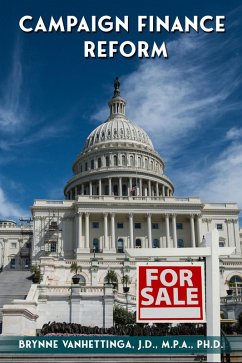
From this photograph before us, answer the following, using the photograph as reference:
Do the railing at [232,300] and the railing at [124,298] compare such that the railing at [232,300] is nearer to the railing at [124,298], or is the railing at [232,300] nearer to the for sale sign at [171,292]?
the railing at [124,298]

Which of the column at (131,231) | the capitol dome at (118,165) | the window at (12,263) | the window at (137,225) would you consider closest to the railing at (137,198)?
the column at (131,231)

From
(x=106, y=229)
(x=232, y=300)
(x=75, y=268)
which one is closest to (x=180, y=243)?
(x=106, y=229)

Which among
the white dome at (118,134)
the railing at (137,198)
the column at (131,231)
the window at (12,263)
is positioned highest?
the white dome at (118,134)

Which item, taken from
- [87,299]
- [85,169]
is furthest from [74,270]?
[85,169]

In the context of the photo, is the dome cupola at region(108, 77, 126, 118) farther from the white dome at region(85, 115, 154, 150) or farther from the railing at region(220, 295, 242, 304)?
the railing at region(220, 295, 242, 304)

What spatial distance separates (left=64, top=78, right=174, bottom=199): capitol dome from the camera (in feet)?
379

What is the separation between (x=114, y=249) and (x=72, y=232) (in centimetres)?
1055

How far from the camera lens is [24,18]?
→ 19531 millimetres

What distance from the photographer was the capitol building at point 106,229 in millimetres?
42625

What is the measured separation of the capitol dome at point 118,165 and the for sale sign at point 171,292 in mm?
100752

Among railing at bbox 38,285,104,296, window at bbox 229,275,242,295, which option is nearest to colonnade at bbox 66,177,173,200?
window at bbox 229,275,242,295

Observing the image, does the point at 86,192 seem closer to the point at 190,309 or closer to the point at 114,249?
the point at 114,249

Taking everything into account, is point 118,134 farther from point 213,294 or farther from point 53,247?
point 213,294

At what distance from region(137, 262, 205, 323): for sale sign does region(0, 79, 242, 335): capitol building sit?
23.5m
